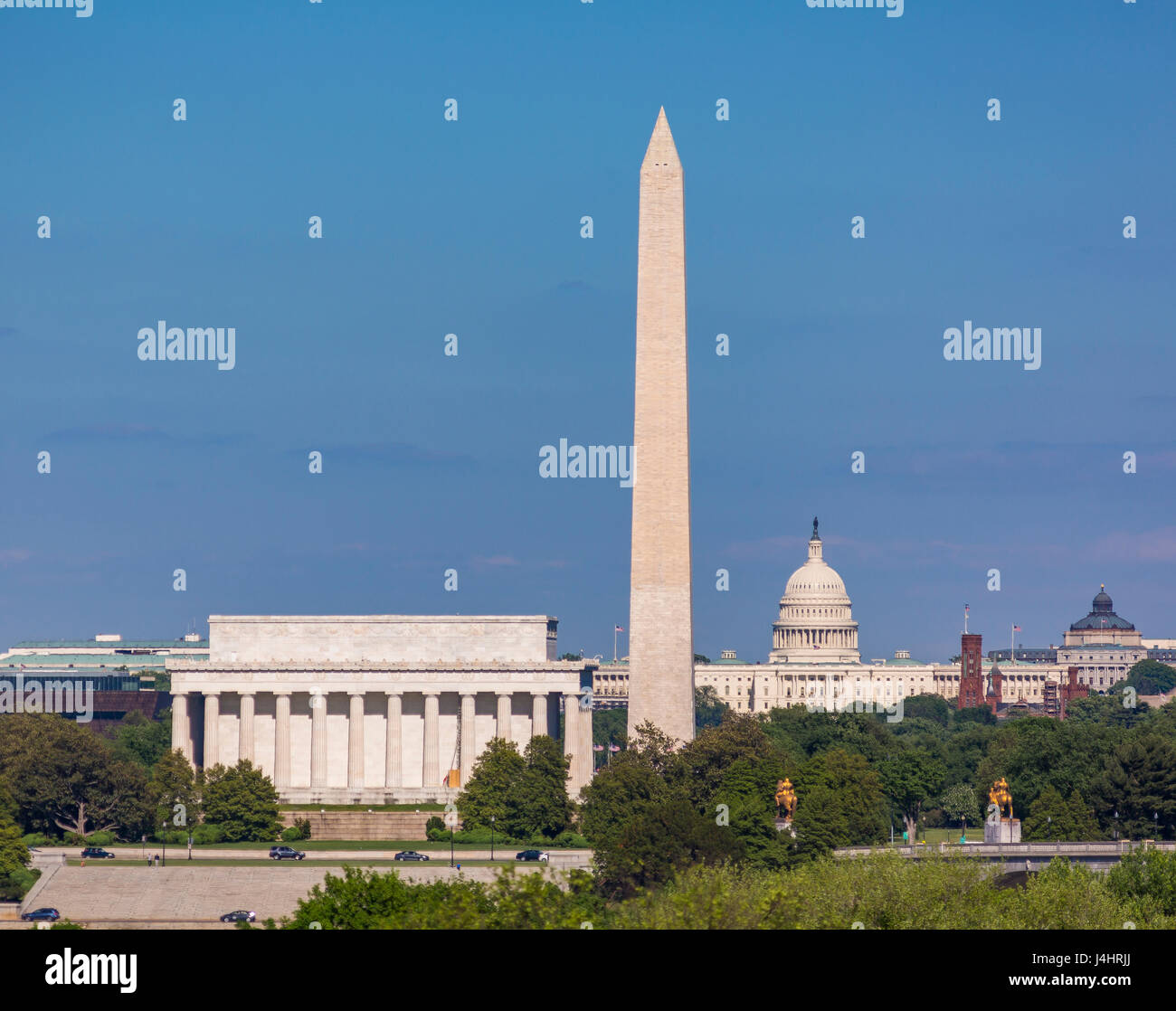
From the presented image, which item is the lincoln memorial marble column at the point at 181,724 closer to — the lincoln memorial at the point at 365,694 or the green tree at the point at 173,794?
the lincoln memorial at the point at 365,694

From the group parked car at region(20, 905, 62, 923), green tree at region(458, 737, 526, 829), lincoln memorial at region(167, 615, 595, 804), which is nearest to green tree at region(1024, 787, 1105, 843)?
green tree at region(458, 737, 526, 829)

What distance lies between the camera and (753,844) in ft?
335

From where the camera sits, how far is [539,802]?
411 ft

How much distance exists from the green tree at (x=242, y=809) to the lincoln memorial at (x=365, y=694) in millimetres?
20534

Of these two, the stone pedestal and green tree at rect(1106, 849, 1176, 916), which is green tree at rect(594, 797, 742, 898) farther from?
the stone pedestal

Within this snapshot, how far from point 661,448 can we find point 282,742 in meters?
39.8

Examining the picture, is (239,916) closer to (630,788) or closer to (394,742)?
(630,788)

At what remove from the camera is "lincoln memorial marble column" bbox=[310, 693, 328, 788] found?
150875 mm

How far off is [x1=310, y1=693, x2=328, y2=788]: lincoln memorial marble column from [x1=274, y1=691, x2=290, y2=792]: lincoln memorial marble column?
5.24 feet

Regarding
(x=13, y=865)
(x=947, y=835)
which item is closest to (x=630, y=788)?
(x=947, y=835)

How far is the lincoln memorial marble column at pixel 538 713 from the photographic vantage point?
495 feet

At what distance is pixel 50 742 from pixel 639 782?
32545 mm

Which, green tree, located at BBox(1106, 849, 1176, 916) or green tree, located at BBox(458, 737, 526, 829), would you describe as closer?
green tree, located at BBox(1106, 849, 1176, 916)

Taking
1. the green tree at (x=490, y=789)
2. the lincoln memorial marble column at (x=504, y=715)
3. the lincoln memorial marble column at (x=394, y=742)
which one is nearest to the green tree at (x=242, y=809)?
the green tree at (x=490, y=789)
